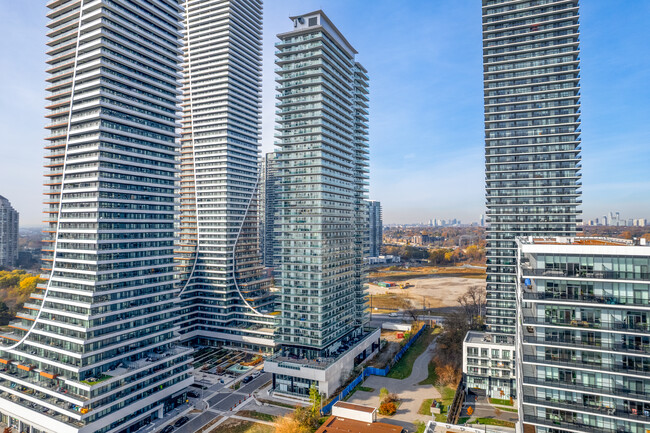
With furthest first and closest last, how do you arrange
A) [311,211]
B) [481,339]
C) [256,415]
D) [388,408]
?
1. [311,211]
2. [481,339]
3. [256,415]
4. [388,408]

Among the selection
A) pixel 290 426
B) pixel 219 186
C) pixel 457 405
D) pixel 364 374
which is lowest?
pixel 457 405

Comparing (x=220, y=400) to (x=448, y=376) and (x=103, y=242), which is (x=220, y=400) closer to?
(x=103, y=242)

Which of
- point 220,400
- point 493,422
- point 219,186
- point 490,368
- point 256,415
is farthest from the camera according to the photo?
point 219,186

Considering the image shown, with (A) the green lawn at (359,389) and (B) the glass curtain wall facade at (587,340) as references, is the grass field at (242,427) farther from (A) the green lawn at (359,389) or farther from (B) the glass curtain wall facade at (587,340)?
(B) the glass curtain wall facade at (587,340)

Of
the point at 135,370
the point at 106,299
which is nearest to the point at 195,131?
the point at 106,299

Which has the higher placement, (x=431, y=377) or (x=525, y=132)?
(x=525, y=132)

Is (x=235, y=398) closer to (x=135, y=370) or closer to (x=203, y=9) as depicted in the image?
(x=135, y=370)

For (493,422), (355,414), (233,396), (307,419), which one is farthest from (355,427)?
(233,396)
